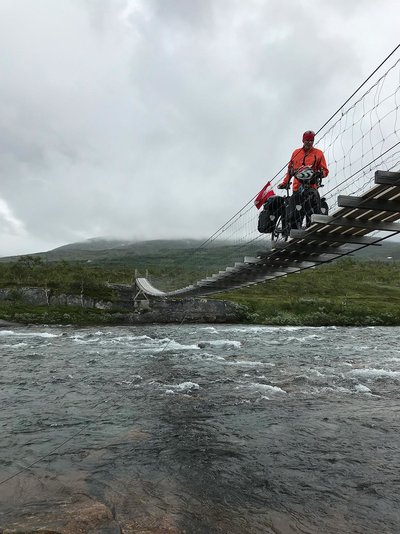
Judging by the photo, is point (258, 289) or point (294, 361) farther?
point (258, 289)

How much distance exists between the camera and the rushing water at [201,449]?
13.9 feet

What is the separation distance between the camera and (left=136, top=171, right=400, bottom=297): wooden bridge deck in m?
A: 6.17

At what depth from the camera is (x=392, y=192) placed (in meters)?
5.94

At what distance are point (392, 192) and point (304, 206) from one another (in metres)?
1.77

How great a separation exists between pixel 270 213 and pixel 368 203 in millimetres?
2329

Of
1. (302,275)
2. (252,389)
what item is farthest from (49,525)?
(302,275)

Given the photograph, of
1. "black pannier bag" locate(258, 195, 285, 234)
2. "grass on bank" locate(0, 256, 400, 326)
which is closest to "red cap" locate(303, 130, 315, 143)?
"black pannier bag" locate(258, 195, 285, 234)

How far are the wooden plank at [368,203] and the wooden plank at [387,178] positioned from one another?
0.78 metres

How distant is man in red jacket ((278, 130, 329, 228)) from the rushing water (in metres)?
3.90

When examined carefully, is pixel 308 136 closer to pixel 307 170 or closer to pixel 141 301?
pixel 307 170

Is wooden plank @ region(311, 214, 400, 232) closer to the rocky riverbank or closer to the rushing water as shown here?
the rushing water

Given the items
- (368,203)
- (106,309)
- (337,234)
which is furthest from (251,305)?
(368,203)

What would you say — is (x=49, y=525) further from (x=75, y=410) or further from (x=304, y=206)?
(x=304, y=206)

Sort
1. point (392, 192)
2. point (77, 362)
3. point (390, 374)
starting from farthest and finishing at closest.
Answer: point (77, 362)
point (390, 374)
point (392, 192)
